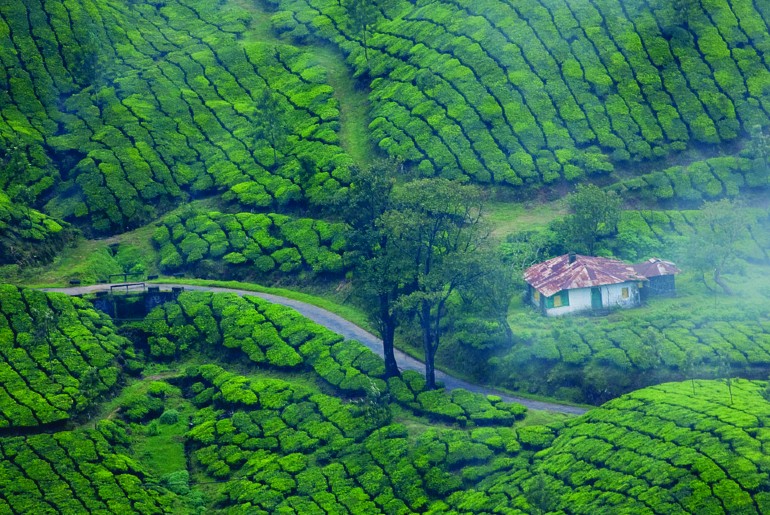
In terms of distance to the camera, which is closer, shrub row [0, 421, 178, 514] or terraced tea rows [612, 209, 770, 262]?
shrub row [0, 421, 178, 514]

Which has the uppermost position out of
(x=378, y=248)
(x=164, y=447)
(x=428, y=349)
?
(x=378, y=248)

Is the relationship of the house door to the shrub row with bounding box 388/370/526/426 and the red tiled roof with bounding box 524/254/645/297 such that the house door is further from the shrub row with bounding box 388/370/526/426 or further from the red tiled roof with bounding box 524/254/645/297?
the shrub row with bounding box 388/370/526/426

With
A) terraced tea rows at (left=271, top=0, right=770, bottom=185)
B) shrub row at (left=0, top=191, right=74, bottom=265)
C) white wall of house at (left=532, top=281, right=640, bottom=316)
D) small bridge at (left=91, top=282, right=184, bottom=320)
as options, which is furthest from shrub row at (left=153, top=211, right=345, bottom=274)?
white wall of house at (left=532, top=281, right=640, bottom=316)

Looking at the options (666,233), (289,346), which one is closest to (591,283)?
(666,233)

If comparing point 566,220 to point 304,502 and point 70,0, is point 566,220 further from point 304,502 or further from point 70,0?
point 70,0

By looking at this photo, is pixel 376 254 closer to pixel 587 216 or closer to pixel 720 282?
pixel 587 216

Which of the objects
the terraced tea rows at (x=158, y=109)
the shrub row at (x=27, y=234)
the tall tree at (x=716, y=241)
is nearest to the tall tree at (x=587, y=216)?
the tall tree at (x=716, y=241)
